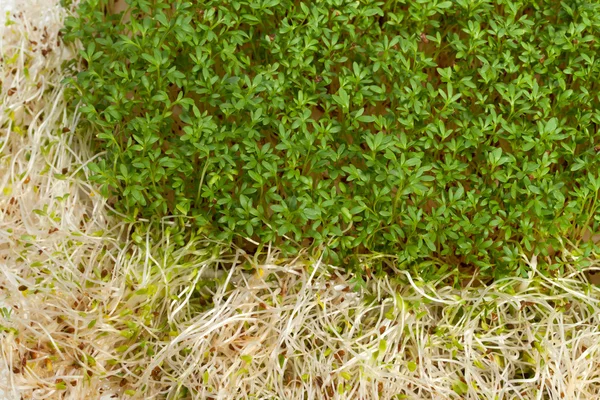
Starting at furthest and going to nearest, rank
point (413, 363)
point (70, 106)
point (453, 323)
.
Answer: point (70, 106)
point (453, 323)
point (413, 363)

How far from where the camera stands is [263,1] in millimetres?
1862

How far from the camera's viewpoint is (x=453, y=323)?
193 cm

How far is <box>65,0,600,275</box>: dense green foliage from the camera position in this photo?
181 centimetres

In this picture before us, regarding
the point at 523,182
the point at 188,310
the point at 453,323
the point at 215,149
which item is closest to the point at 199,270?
the point at 188,310

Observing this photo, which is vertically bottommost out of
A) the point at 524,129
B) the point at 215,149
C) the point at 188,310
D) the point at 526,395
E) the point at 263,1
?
the point at 526,395

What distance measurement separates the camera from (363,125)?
194 cm

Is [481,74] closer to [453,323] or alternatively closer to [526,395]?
[453,323]

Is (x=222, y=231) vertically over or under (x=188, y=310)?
over

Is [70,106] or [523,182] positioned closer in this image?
[523,182]

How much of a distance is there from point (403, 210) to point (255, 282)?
489 mm

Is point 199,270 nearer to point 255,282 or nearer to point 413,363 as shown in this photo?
point 255,282

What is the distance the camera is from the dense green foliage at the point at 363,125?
1.81 metres

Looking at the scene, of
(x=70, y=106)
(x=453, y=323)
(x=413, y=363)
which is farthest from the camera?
(x=70, y=106)

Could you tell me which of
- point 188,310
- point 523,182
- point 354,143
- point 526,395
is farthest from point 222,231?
point 526,395
